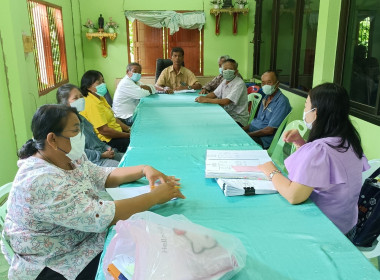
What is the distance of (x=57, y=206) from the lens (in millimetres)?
1102

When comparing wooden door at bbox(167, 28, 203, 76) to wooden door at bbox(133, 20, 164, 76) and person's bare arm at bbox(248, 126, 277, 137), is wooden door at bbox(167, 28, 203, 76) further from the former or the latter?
person's bare arm at bbox(248, 126, 277, 137)

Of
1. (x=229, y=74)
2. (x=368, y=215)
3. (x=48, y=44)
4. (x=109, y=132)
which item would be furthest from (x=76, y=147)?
(x=48, y=44)

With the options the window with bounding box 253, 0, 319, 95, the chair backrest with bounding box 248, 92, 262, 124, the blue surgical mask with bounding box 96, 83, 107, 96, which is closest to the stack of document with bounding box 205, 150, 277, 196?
the blue surgical mask with bounding box 96, 83, 107, 96

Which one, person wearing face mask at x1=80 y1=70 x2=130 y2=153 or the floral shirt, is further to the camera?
person wearing face mask at x1=80 y1=70 x2=130 y2=153

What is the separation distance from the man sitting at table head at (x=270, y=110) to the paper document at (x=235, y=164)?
4.46ft

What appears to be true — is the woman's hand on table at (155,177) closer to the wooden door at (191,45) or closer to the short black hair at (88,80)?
the short black hair at (88,80)

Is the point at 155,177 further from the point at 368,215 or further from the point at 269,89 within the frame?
the point at 269,89

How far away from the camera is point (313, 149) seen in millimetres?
1353

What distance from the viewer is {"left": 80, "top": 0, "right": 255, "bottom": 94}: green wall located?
603 centimetres

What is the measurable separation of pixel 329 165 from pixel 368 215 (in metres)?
0.48

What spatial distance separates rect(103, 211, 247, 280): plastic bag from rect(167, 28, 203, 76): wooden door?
5667 mm

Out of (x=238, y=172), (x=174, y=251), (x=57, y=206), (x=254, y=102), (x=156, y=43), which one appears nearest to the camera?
(x=174, y=251)

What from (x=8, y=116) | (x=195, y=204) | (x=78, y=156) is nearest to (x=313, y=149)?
(x=195, y=204)

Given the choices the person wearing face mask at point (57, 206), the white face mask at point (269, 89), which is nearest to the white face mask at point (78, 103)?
the person wearing face mask at point (57, 206)
